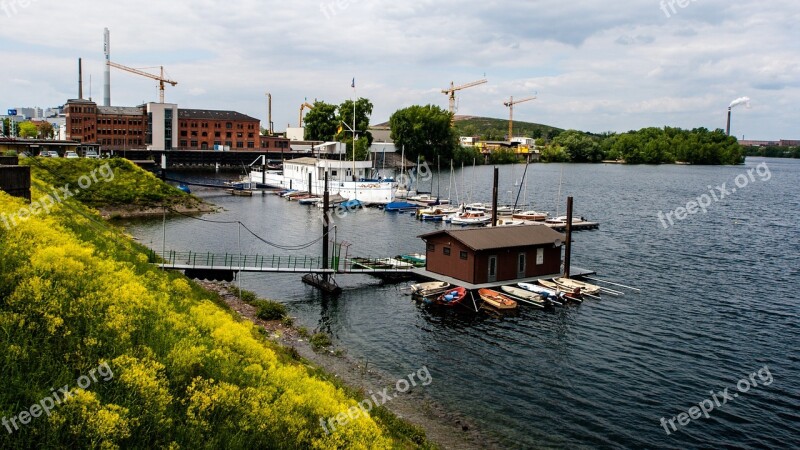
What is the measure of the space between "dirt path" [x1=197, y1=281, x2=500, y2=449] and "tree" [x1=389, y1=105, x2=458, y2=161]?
149879mm

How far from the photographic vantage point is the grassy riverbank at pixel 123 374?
36.7 ft

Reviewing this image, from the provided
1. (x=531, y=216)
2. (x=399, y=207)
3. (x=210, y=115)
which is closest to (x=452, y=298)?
(x=531, y=216)

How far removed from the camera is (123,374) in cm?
1242

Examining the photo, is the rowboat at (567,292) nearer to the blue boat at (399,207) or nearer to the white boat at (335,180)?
the white boat at (335,180)

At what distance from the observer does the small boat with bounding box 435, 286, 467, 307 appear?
39.3 meters

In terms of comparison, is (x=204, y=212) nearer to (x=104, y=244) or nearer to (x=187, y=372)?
(x=104, y=244)

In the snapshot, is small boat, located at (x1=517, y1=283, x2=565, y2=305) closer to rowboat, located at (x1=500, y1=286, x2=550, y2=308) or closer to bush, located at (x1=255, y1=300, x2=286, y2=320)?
rowboat, located at (x1=500, y1=286, x2=550, y2=308)

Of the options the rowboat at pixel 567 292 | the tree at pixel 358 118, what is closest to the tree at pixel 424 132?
the tree at pixel 358 118

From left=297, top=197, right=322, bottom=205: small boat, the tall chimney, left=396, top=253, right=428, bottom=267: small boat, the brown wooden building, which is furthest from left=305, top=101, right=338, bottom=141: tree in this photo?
the brown wooden building

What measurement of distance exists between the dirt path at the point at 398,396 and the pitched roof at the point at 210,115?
140039 millimetres

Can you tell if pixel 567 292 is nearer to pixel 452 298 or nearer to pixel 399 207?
pixel 452 298

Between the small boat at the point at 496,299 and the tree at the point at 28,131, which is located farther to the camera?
the tree at the point at 28,131

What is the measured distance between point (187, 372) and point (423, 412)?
13569mm

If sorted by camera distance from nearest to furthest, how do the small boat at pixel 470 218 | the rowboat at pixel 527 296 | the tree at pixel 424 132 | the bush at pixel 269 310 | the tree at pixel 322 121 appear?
the bush at pixel 269 310
the rowboat at pixel 527 296
the small boat at pixel 470 218
the tree at pixel 322 121
the tree at pixel 424 132
